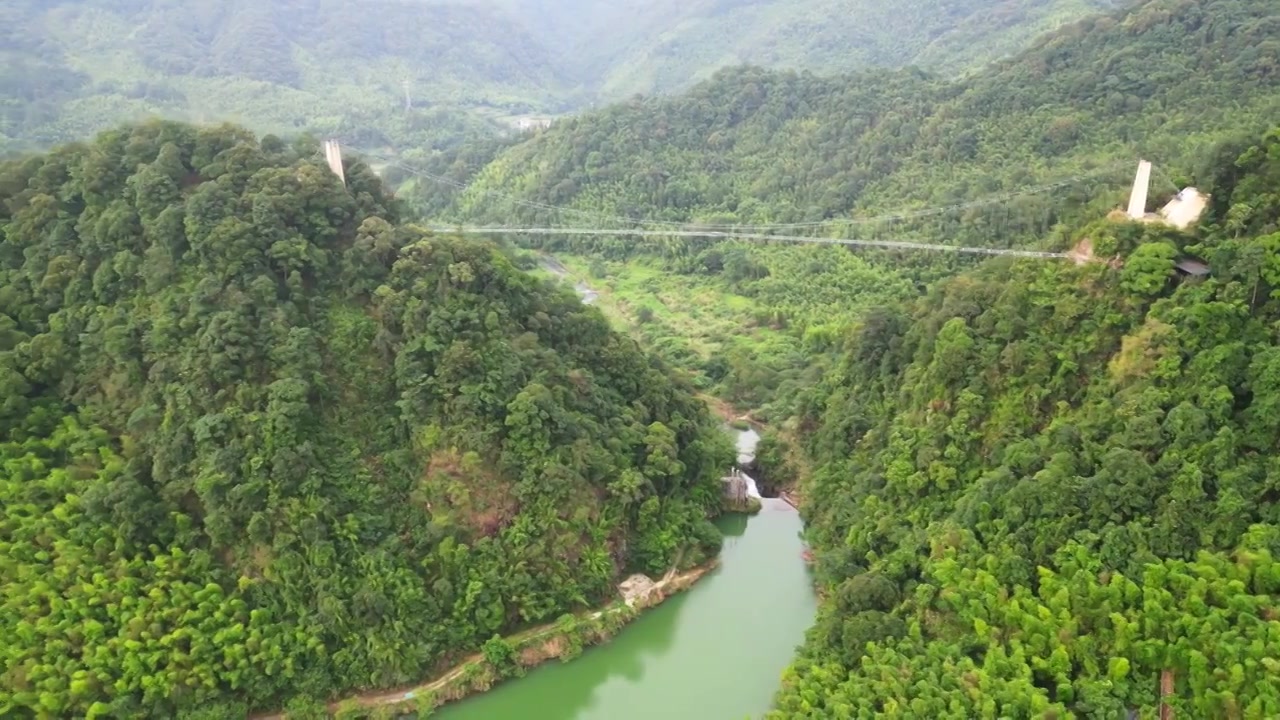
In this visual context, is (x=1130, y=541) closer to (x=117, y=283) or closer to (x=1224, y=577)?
(x=1224, y=577)

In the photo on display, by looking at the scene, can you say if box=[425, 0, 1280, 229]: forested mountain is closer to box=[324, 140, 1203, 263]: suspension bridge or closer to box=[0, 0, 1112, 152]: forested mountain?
box=[324, 140, 1203, 263]: suspension bridge

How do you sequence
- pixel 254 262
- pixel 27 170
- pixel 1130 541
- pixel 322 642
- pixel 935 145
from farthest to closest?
pixel 935 145 < pixel 27 170 < pixel 254 262 < pixel 322 642 < pixel 1130 541

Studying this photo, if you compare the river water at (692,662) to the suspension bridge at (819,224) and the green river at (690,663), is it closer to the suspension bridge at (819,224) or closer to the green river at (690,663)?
the green river at (690,663)

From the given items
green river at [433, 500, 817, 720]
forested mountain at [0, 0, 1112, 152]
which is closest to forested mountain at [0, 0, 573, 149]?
forested mountain at [0, 0, 1112, 152]

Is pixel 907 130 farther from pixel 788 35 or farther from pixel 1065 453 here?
Answer: pixel 788 35

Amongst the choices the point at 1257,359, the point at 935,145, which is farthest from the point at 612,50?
the point at 1257,359

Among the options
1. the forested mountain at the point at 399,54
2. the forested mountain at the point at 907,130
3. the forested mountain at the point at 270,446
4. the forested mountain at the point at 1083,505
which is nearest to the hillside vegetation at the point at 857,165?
the forested mountain at the point at 907,130
